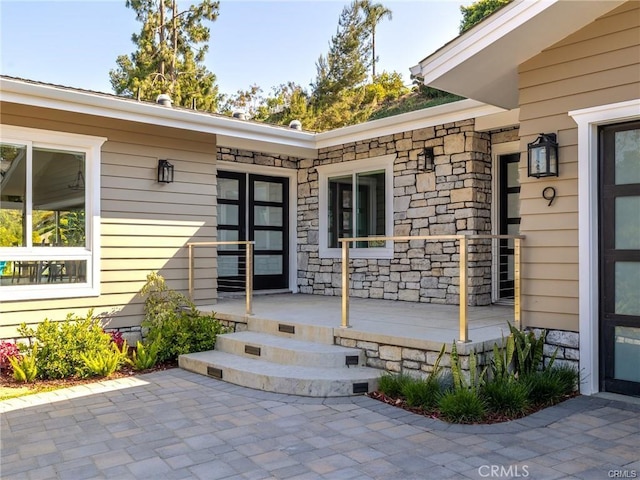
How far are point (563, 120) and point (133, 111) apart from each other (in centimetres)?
443

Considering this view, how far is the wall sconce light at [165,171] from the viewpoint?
6332mm

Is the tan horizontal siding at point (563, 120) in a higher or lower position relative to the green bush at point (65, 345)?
higher

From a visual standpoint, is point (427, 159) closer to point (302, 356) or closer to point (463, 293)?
point (463, 293)

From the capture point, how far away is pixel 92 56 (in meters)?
16.1

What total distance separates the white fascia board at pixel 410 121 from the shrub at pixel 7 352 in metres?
4.79

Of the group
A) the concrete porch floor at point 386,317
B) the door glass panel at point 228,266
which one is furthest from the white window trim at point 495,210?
the door glass panel at point 228,266

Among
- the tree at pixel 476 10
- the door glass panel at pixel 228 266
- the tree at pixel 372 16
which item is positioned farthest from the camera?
the tree at pixel 372 16

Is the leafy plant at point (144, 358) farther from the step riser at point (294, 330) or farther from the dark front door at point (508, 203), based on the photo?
the dark front door at point (508, 203)

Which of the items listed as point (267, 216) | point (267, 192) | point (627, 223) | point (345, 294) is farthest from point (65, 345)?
point (627, 223)

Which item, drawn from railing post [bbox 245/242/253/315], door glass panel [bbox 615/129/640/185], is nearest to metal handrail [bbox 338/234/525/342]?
door glass panel [bbox 615/129/640/185]

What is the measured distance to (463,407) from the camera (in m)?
3.56

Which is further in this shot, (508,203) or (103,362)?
(508,203)

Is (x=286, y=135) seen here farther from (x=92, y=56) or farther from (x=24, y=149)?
(x=92, y=56)

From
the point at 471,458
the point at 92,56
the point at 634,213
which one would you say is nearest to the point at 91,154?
the point at 471,458
